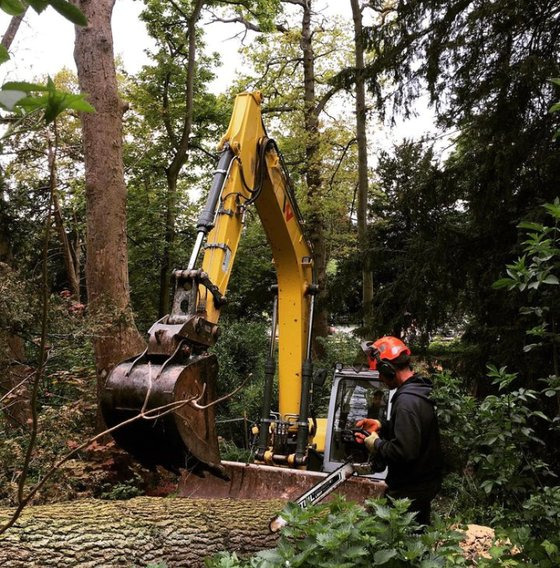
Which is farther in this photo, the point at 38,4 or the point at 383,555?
the point at 383,555

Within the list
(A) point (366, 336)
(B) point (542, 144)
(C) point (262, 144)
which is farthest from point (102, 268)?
(B) point (542, 144)

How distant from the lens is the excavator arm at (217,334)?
4.02 m

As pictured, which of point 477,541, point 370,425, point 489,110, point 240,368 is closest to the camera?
point 370,425

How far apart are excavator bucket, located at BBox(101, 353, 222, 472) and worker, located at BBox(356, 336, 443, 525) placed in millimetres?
1214

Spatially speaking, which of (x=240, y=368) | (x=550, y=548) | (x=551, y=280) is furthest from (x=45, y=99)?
(x=240, y=368)

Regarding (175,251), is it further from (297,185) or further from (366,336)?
(366,336)

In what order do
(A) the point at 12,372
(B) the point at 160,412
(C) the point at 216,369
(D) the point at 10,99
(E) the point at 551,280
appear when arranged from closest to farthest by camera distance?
1. (D) the point at 10,99
2. (E) the point at 551,280
3. (B) the point at 160,412
4. (C) the point at 216,369
5. (A) the point at 12,372

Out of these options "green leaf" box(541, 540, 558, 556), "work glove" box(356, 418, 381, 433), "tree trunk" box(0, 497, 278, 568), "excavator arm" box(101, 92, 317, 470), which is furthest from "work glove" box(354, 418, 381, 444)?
"green leaf" box(541, 540, 558, 556)

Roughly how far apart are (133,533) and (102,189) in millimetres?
4588

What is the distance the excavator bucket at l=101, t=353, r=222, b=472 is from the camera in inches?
155

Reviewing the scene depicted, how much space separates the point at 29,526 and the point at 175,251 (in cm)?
1279

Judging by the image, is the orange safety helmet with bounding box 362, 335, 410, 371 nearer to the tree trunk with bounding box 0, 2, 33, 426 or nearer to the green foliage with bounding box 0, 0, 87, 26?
the tree trunk with bounding box 0, 2, 33, 426

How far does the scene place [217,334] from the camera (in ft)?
15.3

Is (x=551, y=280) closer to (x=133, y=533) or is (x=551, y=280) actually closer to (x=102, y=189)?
(x=133, y=533)
